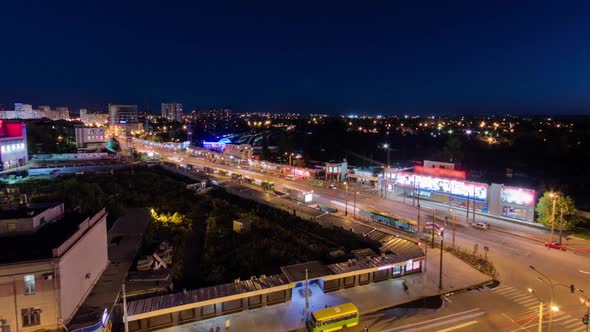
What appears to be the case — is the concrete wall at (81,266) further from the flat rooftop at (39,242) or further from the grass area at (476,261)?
the grass area at (476,261)

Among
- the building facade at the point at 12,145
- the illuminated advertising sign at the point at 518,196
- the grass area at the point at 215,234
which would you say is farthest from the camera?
the building facade at the point at 12,145

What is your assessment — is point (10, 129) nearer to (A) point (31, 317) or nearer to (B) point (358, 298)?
(A) point (31, 317)

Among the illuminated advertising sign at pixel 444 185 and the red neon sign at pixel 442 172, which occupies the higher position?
the red neon sign at pixel 442 172

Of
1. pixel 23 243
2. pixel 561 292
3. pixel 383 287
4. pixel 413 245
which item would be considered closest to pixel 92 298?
pixel 23 243

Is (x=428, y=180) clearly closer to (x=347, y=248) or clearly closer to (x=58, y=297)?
(x=347, y=248)

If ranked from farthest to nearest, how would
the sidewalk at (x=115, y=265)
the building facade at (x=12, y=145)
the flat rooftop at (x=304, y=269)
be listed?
1. the building facade at (x=12, y=145)
2. the flat rooftop at (x=304, y=269)
3. the sidewalk at (x=115, y=265)

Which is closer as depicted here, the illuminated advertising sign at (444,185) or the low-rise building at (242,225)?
the low-rise building at (242,225)

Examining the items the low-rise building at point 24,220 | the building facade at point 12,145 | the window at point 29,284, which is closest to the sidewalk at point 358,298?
the window at point 29,284

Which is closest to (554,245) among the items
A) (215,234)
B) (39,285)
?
(215,234)
